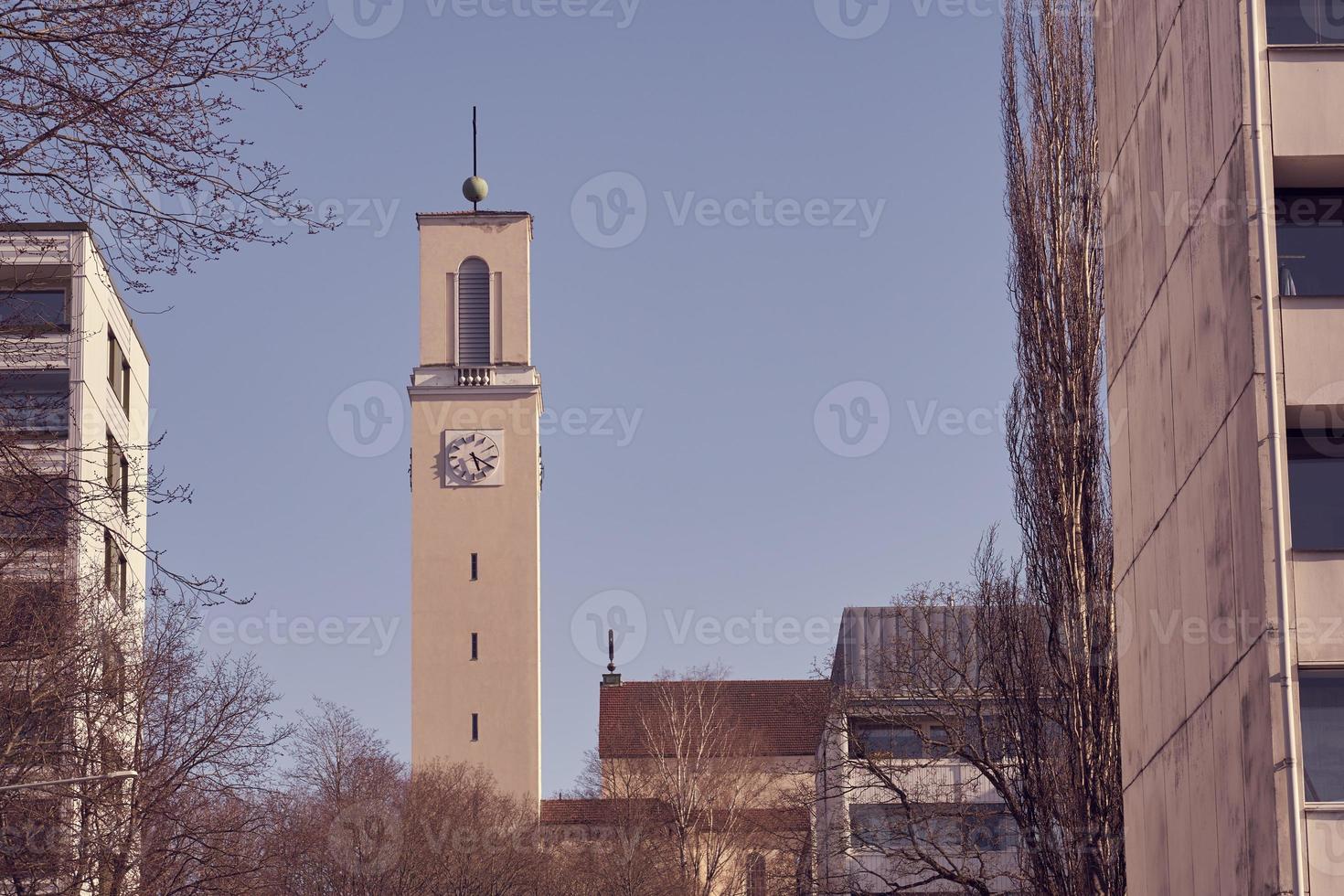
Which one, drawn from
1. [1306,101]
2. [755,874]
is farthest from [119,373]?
[1306,101]

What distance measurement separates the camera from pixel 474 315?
95.6 meters

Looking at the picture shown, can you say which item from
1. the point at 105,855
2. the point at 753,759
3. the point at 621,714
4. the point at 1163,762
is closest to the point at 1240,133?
the point at 1163,762

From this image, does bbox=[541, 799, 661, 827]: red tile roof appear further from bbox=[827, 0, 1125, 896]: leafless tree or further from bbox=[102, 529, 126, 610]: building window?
bbox=[827, 0, 1125, 896]: leafless tree

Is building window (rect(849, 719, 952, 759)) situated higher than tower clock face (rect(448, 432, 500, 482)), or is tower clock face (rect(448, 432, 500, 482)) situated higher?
tower clock face (rect(448, 432, 500, 482))

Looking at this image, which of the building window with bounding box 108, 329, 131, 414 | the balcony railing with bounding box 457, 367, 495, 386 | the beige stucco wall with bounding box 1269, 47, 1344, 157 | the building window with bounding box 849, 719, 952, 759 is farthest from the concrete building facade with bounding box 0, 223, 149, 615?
the balcony railing with bounding box 457, 367, 495, 386

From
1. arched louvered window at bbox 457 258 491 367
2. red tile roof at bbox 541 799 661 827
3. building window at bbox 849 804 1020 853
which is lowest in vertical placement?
red tile roof at bbox 541 799 661 827

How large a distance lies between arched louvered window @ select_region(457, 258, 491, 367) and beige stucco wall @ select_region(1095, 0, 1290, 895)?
6702 centimetres

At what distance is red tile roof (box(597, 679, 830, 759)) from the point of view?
100875mm

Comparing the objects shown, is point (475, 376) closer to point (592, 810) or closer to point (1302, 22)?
point (592, 810)

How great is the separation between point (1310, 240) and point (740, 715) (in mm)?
84127

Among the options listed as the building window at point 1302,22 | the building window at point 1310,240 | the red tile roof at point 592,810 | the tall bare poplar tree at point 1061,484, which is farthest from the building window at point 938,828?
the red tile roof at point 592,810

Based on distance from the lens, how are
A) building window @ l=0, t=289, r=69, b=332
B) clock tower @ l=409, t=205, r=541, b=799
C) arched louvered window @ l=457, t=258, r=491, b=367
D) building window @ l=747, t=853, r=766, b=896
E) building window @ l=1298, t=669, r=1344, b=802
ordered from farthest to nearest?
1. arched louvered window @ l=457, t=258, r=491, b=367
2. clock tower @ l=409, t=205, r=541, b=799
3. building window @ l=747, t=853, r=766, b=896
4. building window @ l=1298, t=669, r=1344, b=802
5. building window @ l=0, t=289, r=69, b=332

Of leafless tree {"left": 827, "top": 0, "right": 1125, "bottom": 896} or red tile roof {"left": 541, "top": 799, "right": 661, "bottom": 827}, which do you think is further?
red tile roof {"left": 541, "top": 799, "right": 661, "bottom": 827}

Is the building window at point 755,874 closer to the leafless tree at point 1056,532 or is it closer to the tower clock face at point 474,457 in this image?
the tower clock face at point 474,457
